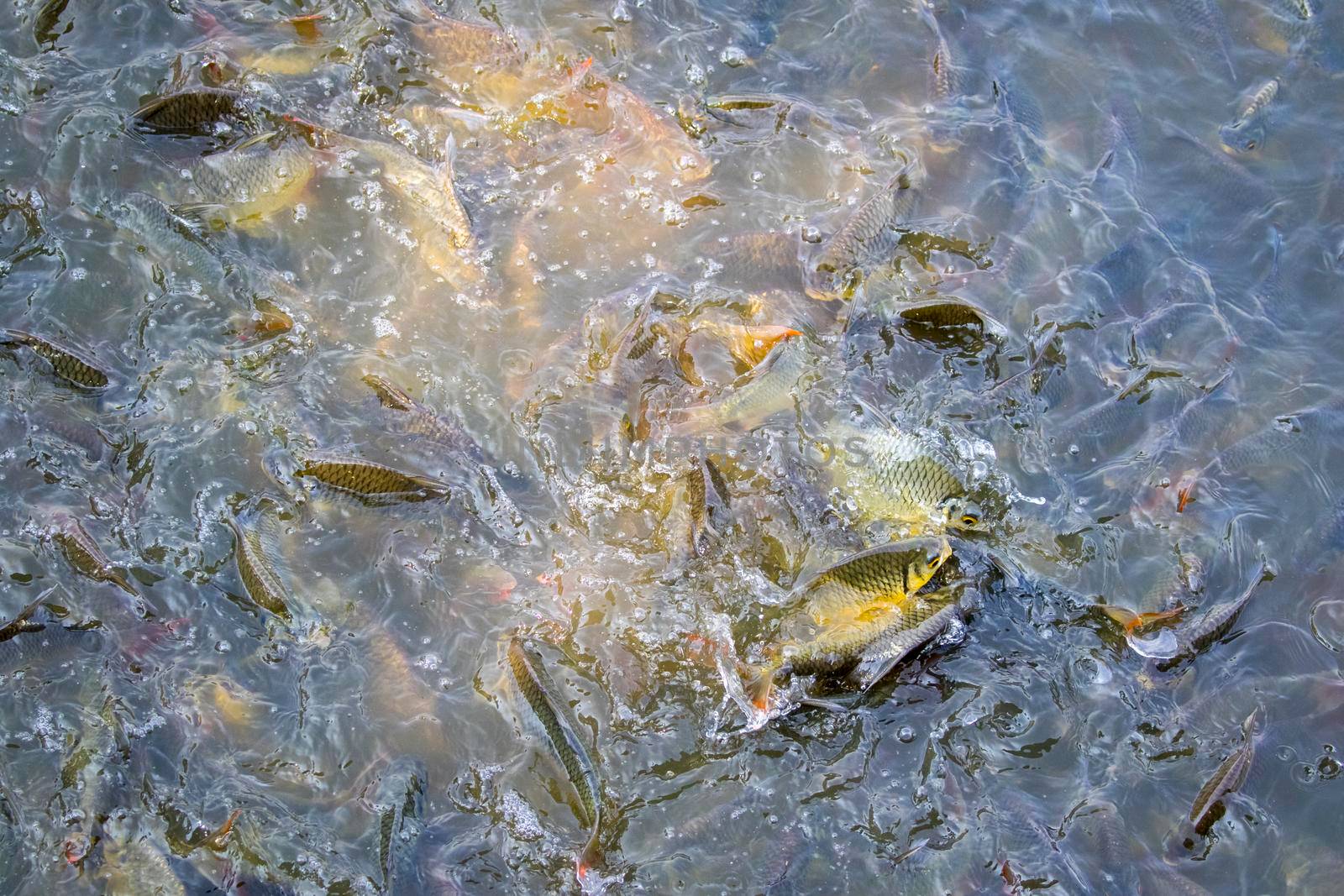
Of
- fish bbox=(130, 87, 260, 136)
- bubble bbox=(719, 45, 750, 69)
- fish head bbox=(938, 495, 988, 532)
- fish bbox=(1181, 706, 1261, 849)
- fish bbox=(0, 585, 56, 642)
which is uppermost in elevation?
bubble bbox=(719, 45, 750, 69)

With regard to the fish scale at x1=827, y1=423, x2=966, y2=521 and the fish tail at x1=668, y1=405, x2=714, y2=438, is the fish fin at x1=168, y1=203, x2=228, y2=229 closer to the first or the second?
the fish tail at x1=668, y1=405, x2=714, y2=438

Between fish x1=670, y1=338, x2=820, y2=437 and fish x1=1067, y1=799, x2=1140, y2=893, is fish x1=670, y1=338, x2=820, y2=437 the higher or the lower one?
the higher one

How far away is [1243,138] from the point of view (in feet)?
17.7

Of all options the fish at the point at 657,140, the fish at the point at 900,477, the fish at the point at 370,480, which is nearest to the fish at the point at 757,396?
the fish at the point at 900,477

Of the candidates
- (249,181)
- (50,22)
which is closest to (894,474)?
(249,181)

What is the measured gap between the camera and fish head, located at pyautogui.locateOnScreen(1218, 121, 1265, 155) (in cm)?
540

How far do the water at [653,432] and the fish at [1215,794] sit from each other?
0.07m

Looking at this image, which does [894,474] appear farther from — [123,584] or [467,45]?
[467,45]

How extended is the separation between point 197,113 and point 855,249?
359 centimetres

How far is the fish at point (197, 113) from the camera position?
191 inches

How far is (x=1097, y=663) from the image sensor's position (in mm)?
3920

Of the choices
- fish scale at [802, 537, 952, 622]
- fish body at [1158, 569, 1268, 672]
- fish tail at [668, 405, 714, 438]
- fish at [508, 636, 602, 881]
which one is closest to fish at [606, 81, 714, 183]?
fish tail at [668, 405, 714, 438]

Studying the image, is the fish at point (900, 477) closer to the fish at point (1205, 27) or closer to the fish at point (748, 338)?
the fish at point (748, 338)

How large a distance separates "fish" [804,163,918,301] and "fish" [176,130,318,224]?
2.78m
